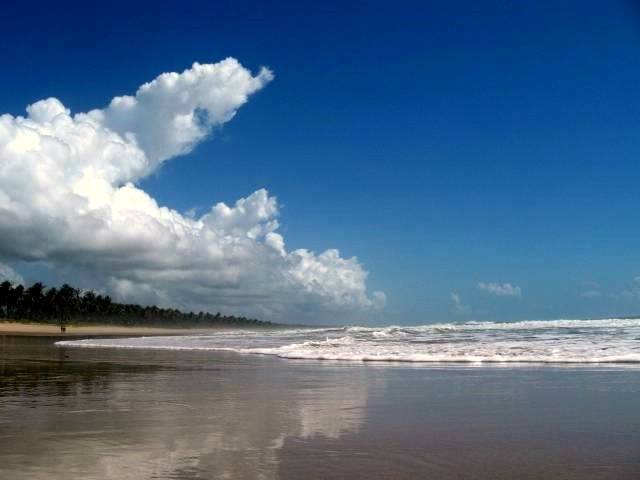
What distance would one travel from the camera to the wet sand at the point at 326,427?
233 inches

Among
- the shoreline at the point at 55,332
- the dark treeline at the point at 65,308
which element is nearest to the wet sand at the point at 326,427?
the shoreline at the point at 55,332

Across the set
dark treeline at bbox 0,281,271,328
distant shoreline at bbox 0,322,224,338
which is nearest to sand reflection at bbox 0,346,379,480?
distant shoreline at bbox 0,322,224,338

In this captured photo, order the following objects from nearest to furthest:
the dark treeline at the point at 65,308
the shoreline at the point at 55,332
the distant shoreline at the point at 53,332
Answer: the shoreline at the point at 55,332 → the distant shoreline at the point at 53,332 → the dark treeline at the point at 65,308

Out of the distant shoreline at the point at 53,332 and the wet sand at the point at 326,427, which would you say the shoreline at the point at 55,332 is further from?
the wet sand at the point at 326,427

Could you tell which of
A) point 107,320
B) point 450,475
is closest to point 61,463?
point 450,475

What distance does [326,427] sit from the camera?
8039 mm

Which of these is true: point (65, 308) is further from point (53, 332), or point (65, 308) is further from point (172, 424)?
point (172, 424)

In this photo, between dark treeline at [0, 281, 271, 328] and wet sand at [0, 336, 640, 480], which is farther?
dark treeline at [0, 281, 271, 328]

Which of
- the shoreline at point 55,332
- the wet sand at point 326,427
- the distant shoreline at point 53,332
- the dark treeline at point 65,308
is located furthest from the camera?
the dark treeline at point 65,308

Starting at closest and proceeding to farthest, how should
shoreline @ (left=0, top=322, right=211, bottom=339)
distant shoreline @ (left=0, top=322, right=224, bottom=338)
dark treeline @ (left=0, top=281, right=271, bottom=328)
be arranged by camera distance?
1. shoreline @ (left=0, top=322, right=211, bottom=339)
2. distant shoreline @ (left=0, top=322, right=224, bottom=338)
3. dark treeline @ (left=0, top=281, right=271, bottom=328)

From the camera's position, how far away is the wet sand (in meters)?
5.91

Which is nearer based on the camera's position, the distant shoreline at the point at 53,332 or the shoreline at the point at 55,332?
the shoreline at the point at 55,332

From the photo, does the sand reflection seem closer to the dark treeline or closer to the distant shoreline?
the distant shoreline

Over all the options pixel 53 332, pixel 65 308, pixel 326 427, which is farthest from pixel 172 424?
pixel 65 308
